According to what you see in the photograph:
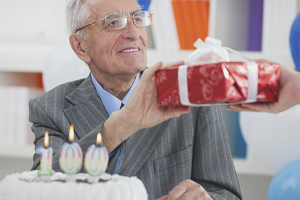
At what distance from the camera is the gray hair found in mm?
1255

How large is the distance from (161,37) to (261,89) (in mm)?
1681

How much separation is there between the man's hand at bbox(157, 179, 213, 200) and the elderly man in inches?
6.4

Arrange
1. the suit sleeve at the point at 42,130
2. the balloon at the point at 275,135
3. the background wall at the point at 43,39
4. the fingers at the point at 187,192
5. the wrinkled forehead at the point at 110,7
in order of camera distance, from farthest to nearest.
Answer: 1. the background wall at the point at 43,39
2. the balloon at the point at 275,135
3. the wrinkled forehead at the point at 110,7
4. the suit sleeve at the point at 42,130
5. the fingers at the point at 187,192

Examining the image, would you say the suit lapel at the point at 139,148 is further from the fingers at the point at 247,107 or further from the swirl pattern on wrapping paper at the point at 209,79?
the swirl pattern on wrapping paper at the point at 209,79

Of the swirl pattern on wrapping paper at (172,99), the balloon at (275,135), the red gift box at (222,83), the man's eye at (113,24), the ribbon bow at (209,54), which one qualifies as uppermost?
the man's eye at (113,24)

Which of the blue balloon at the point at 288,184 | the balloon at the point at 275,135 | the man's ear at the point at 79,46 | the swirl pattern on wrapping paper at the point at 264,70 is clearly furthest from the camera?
the balloon at the point at 275,135

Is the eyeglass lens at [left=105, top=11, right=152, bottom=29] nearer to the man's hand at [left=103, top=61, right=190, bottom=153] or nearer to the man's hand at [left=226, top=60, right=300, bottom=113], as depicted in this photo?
the man's hand at [left=103, top=61, right=190, bottom=153]

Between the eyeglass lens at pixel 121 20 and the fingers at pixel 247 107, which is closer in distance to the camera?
the fingers at pixel 247 107

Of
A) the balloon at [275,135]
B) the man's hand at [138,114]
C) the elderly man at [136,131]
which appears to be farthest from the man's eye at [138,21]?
the balloon at [275,135]

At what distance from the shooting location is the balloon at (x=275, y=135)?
1671 millimetres

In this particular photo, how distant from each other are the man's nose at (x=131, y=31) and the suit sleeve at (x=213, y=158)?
345 mm

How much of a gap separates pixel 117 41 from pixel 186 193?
592mm

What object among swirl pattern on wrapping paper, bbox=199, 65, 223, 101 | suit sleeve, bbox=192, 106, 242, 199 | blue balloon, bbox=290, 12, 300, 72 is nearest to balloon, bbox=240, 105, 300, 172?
blue balloon, bbox=290, 12, 300, 72

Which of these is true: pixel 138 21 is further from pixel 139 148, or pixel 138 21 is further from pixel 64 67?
pixel 64 67
